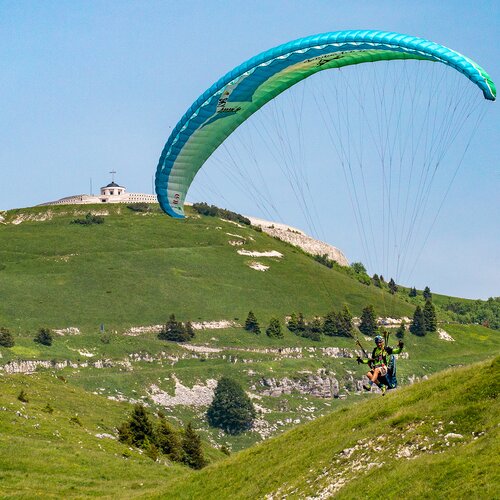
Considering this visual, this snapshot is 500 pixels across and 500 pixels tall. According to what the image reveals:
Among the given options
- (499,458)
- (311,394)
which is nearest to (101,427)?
(499,458)

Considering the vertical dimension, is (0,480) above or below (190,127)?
below

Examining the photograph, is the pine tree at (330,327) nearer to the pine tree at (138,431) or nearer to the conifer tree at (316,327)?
the conifer tree at (316,327)

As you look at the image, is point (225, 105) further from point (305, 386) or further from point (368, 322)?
point (368, 322)

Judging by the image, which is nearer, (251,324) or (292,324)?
(251,324)

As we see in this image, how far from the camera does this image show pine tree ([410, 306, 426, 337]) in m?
186

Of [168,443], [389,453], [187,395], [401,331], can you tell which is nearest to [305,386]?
[187,395]

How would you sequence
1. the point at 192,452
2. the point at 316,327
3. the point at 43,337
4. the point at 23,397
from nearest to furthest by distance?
the point at 23,397, the point at 192,452, the point at 43,337, the point at 316,327

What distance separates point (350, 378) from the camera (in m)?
151

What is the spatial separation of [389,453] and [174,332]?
123739 mm

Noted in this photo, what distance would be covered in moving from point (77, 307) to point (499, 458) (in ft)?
449

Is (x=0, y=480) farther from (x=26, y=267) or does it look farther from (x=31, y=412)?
(x=26, y=267)

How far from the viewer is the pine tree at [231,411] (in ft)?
418

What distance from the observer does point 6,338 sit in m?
137

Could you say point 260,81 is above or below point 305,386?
above
